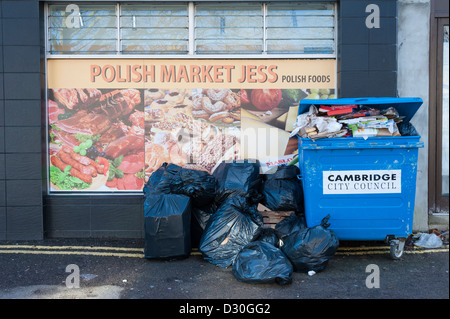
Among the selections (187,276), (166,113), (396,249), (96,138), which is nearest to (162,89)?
(166,113)

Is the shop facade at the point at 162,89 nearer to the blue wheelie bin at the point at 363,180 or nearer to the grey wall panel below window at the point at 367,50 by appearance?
the grey wall panel below window at the point at 367,50

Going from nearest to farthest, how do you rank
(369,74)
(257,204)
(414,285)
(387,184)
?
(414,285) < (387,184) < (257,204) < (369,74)

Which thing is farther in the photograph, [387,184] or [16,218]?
[16,218]

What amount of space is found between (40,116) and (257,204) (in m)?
3.00

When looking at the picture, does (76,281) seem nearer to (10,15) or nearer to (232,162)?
(232,162)

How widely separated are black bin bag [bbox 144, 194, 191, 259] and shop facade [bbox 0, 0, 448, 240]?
1.09 metres

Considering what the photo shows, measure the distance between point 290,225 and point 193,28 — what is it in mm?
2911

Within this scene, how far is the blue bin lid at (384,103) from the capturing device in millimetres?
4695

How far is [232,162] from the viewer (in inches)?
231

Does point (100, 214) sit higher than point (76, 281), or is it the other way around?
point (100, 214)

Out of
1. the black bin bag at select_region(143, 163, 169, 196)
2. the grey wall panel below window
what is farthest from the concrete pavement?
the grey wall panel below window

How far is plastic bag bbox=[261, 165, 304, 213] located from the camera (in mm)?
5152

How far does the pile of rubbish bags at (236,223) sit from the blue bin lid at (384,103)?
3.01 feet

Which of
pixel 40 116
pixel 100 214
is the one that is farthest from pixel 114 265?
pixel 40 116
